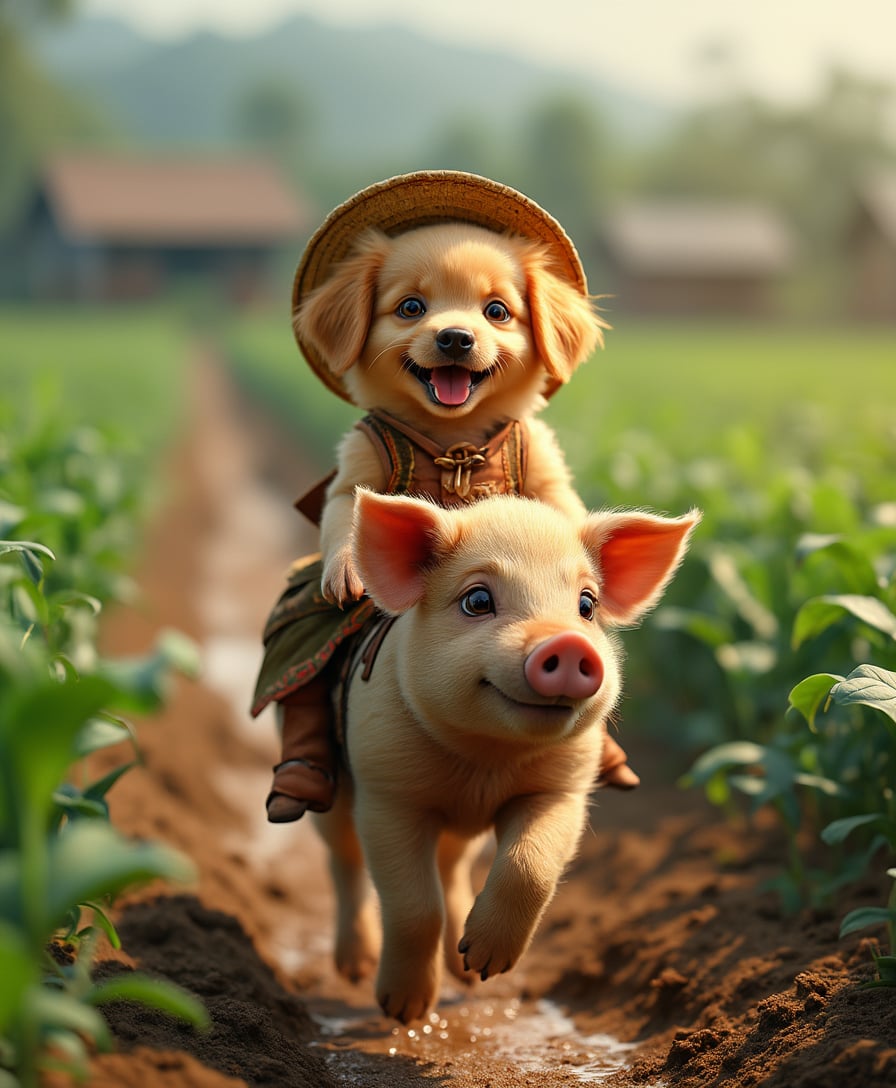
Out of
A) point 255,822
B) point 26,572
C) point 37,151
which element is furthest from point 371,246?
point 37,151

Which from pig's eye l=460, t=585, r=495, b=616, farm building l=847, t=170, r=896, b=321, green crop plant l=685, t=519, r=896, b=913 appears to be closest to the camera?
pig's eye l=460, t=585, r=495, b=616

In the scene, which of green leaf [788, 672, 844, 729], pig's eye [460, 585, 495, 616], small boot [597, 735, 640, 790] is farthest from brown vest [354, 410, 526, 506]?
green leaf [788, 672, 844, 729]

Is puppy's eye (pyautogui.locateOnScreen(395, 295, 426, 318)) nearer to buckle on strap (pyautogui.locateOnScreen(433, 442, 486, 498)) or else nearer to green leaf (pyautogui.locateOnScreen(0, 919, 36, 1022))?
buckle on strap (pyautogui.locateOnScreen(433, 442, 486, 498))

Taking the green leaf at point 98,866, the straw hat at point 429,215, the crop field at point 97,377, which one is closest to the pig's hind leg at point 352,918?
the straw hat at point 429,215

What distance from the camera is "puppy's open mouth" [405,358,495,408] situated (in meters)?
3.15

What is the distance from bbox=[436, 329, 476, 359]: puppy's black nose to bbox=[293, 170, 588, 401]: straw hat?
49 centimetres

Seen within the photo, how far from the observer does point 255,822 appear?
5855mm

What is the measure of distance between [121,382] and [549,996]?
14.9 metres

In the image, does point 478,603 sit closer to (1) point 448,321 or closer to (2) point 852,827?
(1) point 448,321

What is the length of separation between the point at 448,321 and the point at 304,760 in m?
1.18

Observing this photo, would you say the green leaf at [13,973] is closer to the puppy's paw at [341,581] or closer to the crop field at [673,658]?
the crop field at [673,658]

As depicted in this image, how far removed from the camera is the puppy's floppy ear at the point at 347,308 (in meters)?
3.30

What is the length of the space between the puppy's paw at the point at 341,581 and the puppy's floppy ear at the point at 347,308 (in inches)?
20.9

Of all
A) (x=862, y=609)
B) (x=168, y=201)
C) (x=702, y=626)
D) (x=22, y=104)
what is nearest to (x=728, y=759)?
(x=862, y=609)
